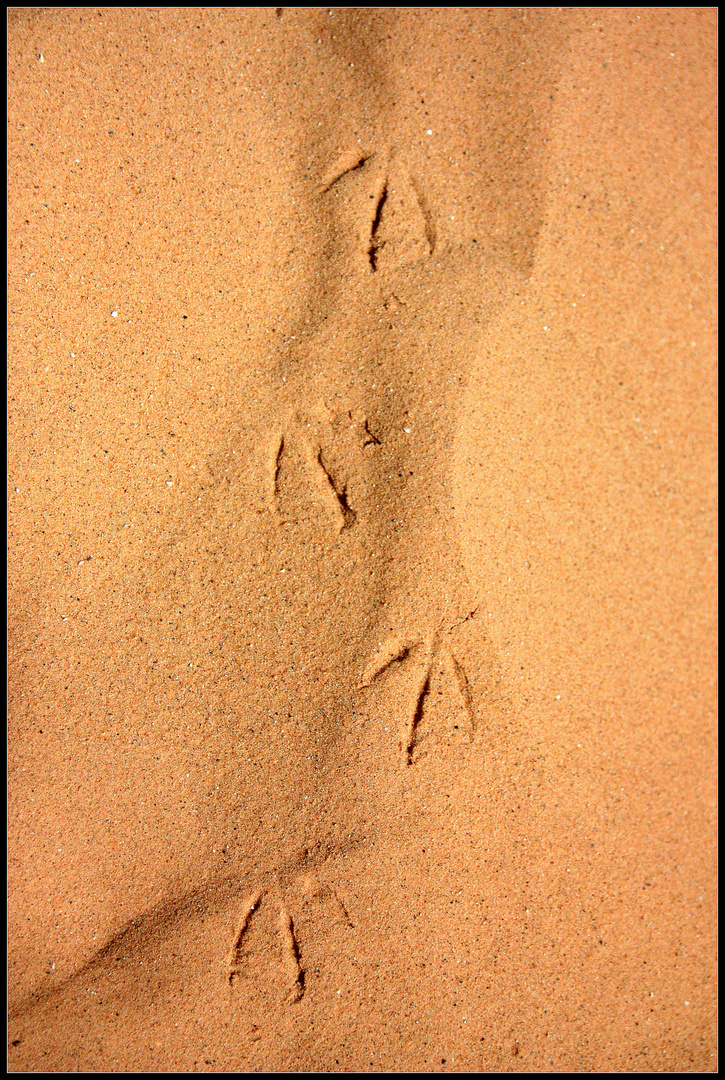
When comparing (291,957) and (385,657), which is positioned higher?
(385,657)

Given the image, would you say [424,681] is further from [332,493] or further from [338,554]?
[332,493]

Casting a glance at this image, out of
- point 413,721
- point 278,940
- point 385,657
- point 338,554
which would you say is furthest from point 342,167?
point 278,940

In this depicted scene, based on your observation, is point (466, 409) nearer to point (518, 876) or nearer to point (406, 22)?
point (406, 22)

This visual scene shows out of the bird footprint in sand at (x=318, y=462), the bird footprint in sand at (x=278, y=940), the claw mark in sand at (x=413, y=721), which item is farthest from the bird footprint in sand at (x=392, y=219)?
the bird footprint in sand at (x=278, y=940)

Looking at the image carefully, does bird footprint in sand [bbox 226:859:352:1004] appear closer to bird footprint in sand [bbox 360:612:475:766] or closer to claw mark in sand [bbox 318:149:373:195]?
bird footprint in sand [bbox 360:612:475:766]

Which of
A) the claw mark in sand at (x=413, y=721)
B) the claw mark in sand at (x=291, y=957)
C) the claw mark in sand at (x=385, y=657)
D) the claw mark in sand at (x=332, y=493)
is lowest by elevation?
the claw mark in sand at (x=291, y=957)

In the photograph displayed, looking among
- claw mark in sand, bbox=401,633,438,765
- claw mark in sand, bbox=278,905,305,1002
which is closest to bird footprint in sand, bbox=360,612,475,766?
claw mark in sand, bbox=401,633,438,765

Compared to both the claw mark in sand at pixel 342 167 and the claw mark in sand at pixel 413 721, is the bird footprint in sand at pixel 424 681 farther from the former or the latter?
the claw mark in sand at pixel 342 167
